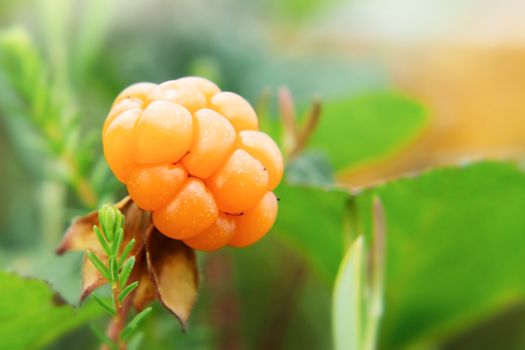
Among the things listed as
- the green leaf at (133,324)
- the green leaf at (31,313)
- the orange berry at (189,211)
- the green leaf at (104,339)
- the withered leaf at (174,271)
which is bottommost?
the green leaf at (31,313)

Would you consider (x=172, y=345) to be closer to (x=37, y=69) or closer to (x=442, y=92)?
(x=37, y=69)

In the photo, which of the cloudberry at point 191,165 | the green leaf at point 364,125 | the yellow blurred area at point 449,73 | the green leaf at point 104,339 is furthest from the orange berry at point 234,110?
the yellow blurred area at point 449,73

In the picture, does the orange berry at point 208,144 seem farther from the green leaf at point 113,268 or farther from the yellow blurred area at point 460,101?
the yellow blurred area at point 460,101

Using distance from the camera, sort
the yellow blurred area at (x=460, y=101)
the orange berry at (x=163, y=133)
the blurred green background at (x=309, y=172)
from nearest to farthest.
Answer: the orange berry at (x=163, y=133), the blurred green background at (x=309, y=172), the yellow blurred area at (x=460, y=101)

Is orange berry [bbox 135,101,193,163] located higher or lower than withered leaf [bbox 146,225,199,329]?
higher

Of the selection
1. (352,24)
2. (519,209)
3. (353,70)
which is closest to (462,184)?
(519,209)

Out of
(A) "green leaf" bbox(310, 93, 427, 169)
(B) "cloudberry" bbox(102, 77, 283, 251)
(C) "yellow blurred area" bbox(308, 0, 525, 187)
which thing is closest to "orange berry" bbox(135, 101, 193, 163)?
(B) "cloudberry" bbox(102, 77, 283, 251)

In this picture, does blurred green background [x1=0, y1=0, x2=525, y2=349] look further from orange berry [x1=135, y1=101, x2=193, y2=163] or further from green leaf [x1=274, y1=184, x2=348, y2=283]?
orange berry [x1=135, y1=101, x2=193, y2=163]

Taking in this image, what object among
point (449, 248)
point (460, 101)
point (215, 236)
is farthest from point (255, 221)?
point (460, 101)
